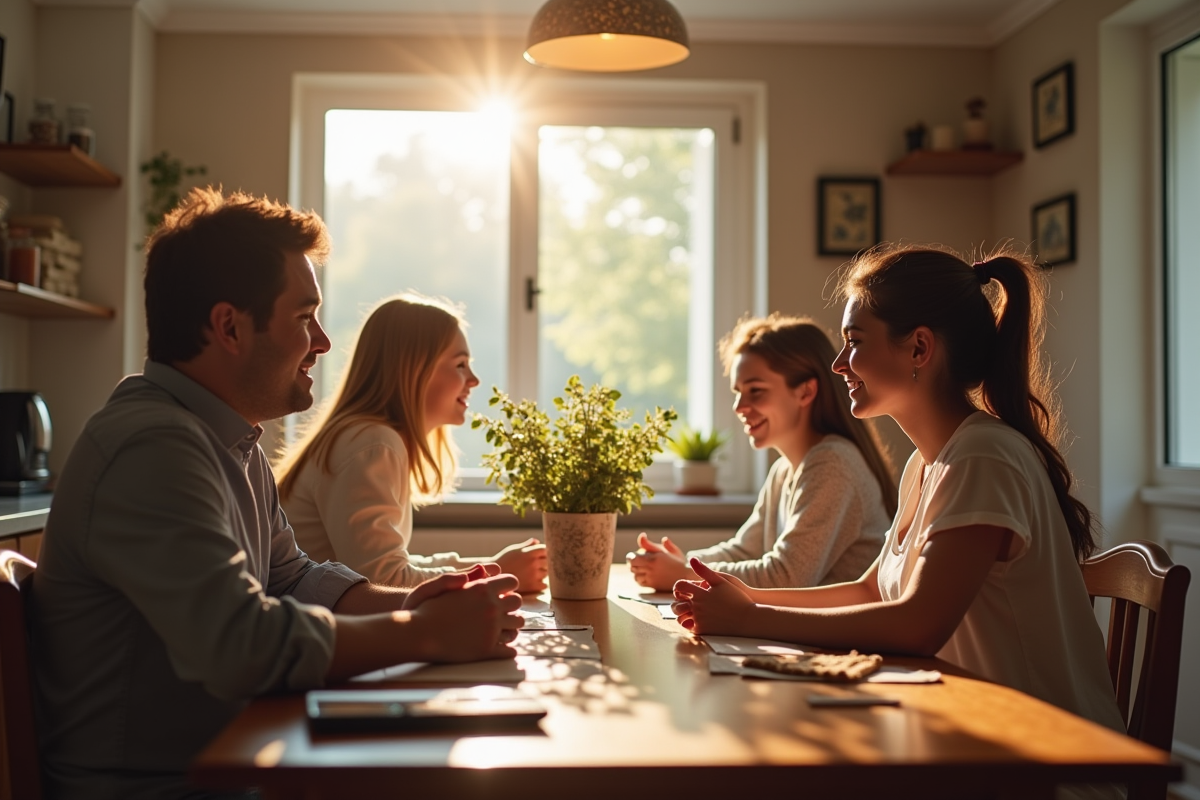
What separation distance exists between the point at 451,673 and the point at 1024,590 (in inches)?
31.3

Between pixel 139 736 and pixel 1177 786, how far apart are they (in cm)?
307

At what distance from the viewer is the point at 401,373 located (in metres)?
2.44

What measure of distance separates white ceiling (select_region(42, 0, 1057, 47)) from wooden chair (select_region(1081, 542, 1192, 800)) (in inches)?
107

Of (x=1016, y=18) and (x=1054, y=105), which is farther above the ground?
(x=1016, y=18)

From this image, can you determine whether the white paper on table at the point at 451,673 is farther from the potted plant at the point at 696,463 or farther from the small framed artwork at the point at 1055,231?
the small framed artwork at the point at 1055,231

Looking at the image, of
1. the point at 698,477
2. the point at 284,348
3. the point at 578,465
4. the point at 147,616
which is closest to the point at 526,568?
the point at 578,465

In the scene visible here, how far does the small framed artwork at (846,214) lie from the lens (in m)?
4.05

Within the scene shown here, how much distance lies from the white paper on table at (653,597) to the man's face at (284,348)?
2.38ft

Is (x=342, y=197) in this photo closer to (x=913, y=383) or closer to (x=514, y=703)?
(x=913, y=383)

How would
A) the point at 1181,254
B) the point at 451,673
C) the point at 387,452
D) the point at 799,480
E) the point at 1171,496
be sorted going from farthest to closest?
the point at 1181,254 → the point at 1171,496 → the point at 799,480 → the point at 387,452 → the point at 451,673

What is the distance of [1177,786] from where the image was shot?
3.19m

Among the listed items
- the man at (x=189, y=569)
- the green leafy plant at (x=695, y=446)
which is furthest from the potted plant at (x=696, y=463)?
the man at (x=189, y=569)

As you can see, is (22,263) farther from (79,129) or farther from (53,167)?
(79,129)

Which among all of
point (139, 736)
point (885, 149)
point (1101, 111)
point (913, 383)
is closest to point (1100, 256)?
point (1101, 111)
